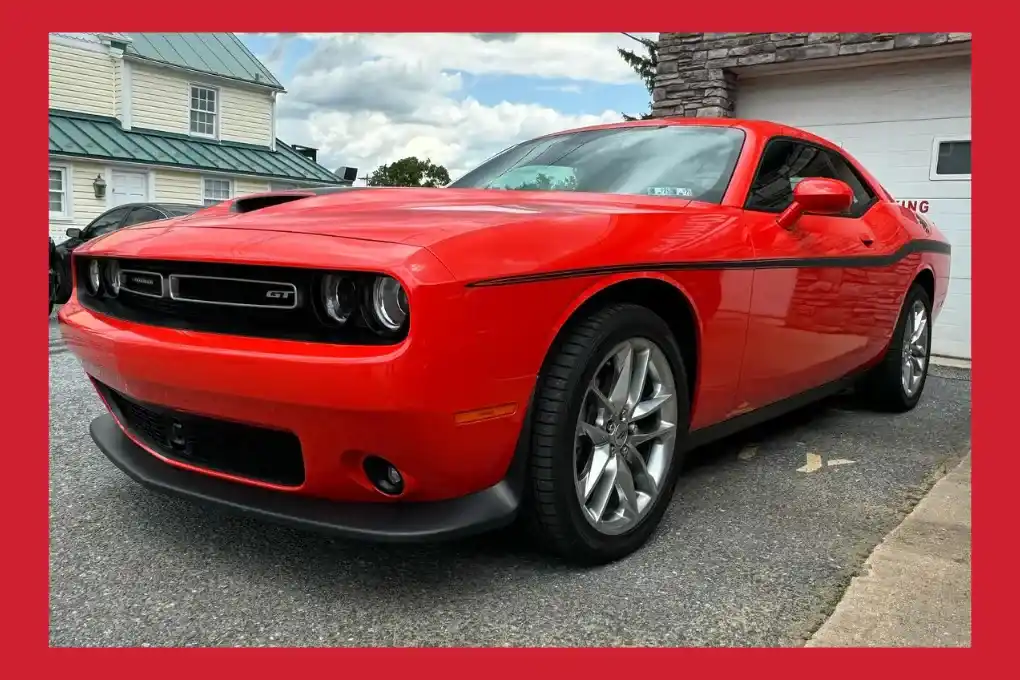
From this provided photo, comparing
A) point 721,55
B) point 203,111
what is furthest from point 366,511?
point 203,111

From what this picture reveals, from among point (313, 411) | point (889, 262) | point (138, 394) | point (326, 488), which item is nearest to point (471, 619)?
point (326, 488)

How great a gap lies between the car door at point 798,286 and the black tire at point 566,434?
32.8 inches

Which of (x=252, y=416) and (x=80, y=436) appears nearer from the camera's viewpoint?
(x=252, y=416)

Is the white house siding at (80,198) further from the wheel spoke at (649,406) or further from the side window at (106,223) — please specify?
the wheel spoke at (649,406)

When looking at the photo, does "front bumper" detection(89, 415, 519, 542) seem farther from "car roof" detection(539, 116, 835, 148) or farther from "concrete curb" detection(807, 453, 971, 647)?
"car roof" detection(539, 116, 835, 148)

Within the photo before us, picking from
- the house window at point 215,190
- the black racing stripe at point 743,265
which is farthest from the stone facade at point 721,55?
the house window at point 215,190

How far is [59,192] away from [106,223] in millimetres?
7122

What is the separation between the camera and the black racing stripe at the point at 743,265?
2.07 meters


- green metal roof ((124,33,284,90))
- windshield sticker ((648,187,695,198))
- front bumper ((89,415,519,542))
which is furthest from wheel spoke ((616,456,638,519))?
green metal roof ((124,33,284,90))

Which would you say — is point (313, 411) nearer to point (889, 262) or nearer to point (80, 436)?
point (80, 436)

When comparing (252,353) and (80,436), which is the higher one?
(252,353)

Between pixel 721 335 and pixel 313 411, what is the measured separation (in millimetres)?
1458

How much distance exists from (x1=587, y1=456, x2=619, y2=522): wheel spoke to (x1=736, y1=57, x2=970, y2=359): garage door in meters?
5.83

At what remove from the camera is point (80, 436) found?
377 centimetres
